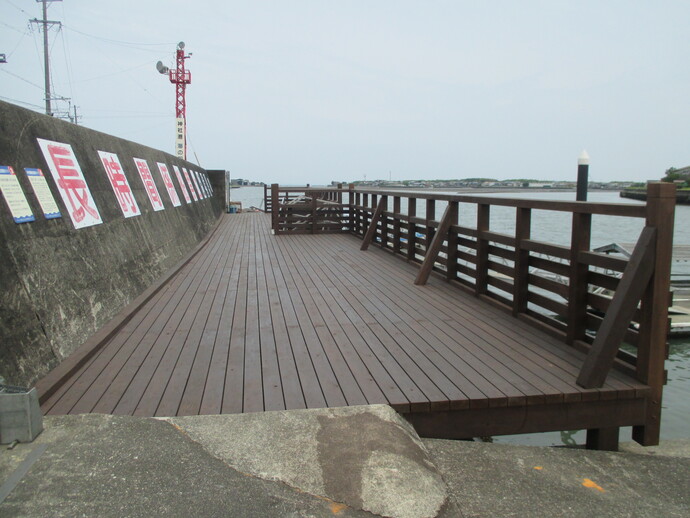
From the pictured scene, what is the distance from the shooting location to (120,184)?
5.64 meters

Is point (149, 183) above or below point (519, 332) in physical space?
above

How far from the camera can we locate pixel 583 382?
2.95 metres

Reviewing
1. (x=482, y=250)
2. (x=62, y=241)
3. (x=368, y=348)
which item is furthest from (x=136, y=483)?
(x=482, y=250)

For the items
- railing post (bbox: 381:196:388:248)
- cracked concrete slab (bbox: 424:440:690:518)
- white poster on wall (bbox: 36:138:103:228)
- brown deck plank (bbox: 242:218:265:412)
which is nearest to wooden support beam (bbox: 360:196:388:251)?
railing post (bbox: 381:196:388:248)

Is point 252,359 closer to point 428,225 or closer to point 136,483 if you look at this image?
point 136,483

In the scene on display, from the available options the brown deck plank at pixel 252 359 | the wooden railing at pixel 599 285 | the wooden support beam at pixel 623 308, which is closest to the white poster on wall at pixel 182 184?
the brown deck plank at pixel 252 359

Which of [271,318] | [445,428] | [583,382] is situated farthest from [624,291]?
[271,318]

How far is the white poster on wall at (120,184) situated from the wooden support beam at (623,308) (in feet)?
14.5

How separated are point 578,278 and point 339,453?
2.10 metres

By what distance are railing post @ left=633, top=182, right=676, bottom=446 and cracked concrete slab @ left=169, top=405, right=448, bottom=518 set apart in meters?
1.42

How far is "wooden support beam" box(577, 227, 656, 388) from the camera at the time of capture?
287 cm

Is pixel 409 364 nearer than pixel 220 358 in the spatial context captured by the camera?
Yes

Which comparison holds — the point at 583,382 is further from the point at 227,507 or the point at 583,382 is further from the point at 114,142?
the point at 114,142

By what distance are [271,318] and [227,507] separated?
99.7 inches
